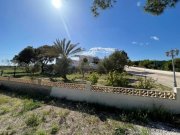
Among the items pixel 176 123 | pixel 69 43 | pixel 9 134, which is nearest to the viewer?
pixel 176 123

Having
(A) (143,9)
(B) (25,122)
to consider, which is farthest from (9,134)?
(A) (143,9)

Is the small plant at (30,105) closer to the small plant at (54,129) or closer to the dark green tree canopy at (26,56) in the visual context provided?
the small plant at (54,129)

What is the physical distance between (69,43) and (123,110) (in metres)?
18.4

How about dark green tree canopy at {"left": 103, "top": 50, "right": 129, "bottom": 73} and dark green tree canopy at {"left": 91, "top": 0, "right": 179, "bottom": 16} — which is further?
dark green tree canopy at {"left": 103, "top": 50, "right": 129, "bottom": 73}

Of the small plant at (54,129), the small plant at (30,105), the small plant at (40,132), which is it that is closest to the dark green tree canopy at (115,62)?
the small plant at (30,105)

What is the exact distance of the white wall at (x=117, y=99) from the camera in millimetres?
8141

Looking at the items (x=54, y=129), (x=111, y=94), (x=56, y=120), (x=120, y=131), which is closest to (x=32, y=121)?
(x=56, y=120)

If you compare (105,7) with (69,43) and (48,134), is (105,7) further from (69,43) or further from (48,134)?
(69,43)

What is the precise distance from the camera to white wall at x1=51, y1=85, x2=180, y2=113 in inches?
320

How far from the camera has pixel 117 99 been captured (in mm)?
9500

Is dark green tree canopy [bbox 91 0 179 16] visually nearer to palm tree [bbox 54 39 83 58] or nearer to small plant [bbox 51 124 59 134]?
small plant [bbox 51 124 59 134]

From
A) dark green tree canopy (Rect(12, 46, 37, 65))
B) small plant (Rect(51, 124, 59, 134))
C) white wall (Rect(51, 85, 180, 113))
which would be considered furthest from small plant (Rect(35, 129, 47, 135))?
dark green tree canopy (Rect(12, 46, 37, 65))

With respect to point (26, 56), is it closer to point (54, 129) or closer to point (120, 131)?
point (54, 129)

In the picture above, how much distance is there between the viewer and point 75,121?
839 centimetres
